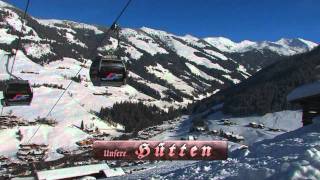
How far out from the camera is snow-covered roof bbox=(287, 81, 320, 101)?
78.5 feet

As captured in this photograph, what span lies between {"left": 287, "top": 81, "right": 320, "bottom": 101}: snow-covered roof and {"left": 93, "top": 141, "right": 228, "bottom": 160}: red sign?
621 centimetres

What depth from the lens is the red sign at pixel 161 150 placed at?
1898 centimetres

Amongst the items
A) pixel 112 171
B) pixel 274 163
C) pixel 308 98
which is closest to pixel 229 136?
pixel 112 171

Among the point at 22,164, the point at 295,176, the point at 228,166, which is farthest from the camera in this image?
the point at 22,164

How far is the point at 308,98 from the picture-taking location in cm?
2572

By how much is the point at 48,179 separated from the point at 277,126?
364 ft

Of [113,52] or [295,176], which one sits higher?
[113,52]

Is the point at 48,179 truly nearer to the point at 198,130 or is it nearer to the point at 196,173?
the point at 196,173

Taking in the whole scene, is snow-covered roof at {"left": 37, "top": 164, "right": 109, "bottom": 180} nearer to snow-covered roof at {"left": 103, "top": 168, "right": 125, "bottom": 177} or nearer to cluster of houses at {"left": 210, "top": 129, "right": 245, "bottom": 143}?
snow-covered roof at {"left": 103, "top": 168, "right": 125, "bottom": 177}

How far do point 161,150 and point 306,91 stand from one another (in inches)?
343

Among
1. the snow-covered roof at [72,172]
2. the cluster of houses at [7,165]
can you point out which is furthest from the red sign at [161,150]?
the cluster of houses at [7,165]

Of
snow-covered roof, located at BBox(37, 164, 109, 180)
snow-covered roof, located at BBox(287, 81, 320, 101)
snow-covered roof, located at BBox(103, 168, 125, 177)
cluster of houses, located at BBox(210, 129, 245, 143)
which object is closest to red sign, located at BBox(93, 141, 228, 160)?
snow-covered roof, located at BBox(287, 81, 320, 101)

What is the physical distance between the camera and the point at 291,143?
1758 cm

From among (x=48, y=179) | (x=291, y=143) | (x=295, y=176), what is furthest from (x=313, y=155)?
(x=48, y=179)
